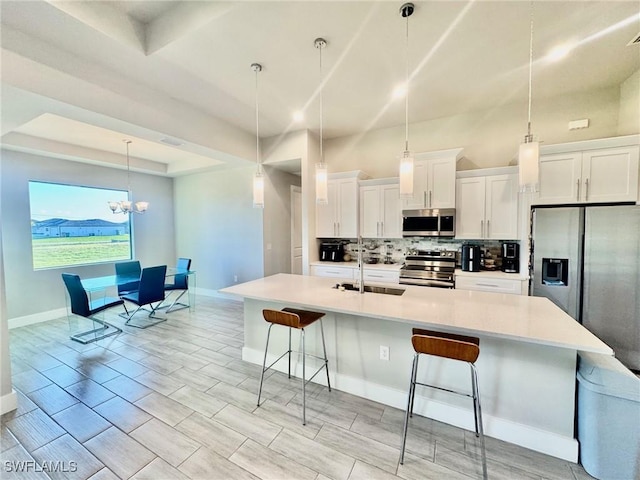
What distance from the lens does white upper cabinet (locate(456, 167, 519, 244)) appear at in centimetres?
341

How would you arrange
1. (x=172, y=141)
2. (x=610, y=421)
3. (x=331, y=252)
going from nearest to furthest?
1. (x=610, y=421)
2. (x=172, y=141)
3. (x=331, y=252)

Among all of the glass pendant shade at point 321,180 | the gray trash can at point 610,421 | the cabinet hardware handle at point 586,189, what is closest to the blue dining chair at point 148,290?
the glass pendant shade at point 321,180

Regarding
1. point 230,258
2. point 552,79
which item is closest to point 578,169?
point 552,79

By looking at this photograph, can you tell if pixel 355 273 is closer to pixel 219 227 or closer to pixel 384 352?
pixel 384 352

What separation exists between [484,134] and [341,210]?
231 centimetres

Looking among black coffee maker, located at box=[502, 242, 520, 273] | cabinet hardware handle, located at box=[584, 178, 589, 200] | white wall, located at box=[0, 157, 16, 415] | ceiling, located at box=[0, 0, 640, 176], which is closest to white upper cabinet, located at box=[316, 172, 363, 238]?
ceiling, located at box=[0, 0, 640, 176]

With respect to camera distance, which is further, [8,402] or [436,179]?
[436,179]

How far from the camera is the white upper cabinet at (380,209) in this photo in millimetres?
4156

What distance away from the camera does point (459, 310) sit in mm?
1923

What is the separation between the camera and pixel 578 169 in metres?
2.98

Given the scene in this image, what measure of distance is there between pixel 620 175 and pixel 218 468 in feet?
14.7

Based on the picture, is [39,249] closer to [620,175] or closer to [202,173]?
[202,173]

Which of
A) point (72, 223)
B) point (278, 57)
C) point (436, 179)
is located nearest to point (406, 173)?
point (278, 57)

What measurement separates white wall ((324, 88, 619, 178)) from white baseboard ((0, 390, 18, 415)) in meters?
4.66
